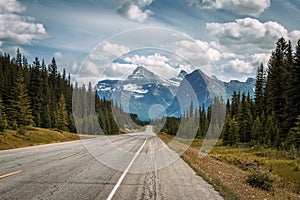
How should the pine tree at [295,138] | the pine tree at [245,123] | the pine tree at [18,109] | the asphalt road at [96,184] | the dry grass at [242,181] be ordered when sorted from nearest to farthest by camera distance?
the asphalt road at [96,184]
the dry grass at [242,181]
the pine tree at [295,138]
the pine tree at [18,109]
the pine tree at [245,123]

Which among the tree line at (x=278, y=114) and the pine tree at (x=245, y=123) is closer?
the tree line at (x=278, y=114)

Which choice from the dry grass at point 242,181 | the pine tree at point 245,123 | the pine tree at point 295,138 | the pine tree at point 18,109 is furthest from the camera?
the pine tree at point 245,123

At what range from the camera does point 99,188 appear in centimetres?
1021

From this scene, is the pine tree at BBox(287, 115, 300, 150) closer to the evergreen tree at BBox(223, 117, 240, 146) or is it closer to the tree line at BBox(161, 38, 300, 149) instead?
the tree line at BBox(161, 38, 300, 149)

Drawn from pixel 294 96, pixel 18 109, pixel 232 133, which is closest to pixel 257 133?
pixel 232 133

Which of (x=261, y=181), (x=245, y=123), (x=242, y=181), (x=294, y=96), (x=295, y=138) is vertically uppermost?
(x=294, y=96)

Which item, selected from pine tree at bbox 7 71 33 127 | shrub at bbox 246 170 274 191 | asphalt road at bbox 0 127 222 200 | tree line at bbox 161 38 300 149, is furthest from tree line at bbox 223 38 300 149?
pine tree at bbox 7 71 33 127

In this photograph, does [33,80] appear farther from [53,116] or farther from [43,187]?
[43,187]

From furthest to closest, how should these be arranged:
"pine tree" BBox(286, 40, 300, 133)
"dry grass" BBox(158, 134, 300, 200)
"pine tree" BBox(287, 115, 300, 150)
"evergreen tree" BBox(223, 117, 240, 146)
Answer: "evergreen tree" BBox(223, 117, 240, 146) → "pine tree" BBox(286, 40, 300, 133) → "pine tree" BBox(287, 115, 300, 150) → "dry grass" BBox(158, 134, 300, 200)

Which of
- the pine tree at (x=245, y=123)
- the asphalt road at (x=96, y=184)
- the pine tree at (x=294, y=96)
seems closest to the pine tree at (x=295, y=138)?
the pine tree at (x=294, y=96)

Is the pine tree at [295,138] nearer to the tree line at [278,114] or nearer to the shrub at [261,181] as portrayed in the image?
the tree line at [278,114]

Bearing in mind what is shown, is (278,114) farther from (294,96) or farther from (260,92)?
(260,92)

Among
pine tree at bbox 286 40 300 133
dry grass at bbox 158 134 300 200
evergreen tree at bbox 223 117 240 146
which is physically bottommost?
dry grass at bbox 158 134 300 200

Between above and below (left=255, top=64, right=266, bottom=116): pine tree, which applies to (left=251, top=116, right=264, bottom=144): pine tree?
below
